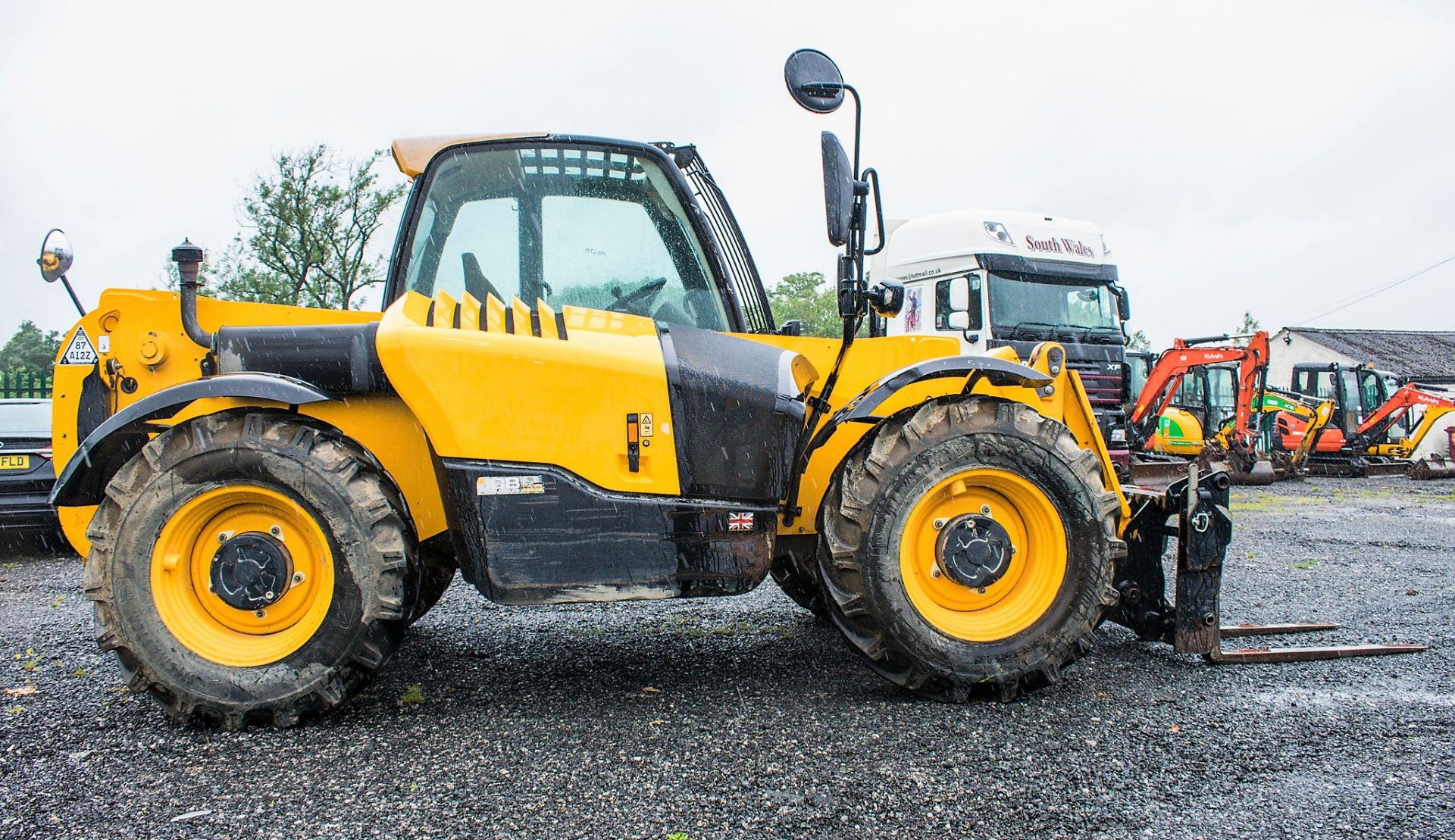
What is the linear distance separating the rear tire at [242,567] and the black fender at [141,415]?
108 millimetres

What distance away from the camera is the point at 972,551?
3459 mm

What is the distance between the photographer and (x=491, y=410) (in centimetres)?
325

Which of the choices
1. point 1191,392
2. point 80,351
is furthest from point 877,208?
point 1191,392

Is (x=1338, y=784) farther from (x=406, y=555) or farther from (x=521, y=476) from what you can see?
(x=406, y=555)

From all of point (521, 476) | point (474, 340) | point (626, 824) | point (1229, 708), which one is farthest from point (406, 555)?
point (1229, 708)

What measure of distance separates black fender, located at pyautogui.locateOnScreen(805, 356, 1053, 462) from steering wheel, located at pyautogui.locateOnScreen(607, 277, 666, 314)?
91 cm

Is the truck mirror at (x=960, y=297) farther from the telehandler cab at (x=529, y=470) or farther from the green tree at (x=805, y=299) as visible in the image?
the green tree at (x=805, y=299)

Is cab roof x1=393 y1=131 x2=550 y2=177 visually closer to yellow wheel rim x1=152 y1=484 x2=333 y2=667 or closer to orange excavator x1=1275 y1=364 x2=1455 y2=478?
yellow wheel rim x1=152 y1=484 x2=333 y2=667

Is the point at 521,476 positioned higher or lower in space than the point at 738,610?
higher

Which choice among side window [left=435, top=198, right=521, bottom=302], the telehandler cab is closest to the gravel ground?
the telehandler cab

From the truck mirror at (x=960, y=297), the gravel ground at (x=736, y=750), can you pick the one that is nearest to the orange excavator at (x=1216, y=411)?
the truck mirror at (x=960, y=297)

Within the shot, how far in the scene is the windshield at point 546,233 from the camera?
3.81m

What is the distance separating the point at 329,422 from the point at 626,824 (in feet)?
6.18

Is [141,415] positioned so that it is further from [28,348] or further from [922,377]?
[28,348]
